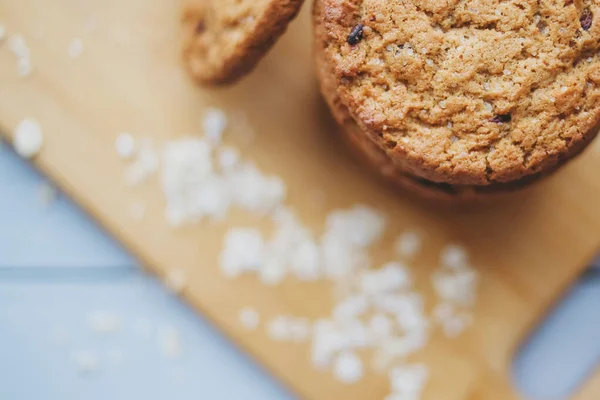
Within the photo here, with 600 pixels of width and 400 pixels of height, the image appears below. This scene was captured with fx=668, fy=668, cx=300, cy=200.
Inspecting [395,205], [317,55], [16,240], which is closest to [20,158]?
[16,240]

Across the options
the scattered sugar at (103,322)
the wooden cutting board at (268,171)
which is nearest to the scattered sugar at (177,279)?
the wooden cutting board at (268,171)

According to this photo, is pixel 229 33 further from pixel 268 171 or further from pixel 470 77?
pixel 470 77

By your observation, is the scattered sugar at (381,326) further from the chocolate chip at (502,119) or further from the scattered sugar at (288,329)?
the chocolate chip at (502,119)

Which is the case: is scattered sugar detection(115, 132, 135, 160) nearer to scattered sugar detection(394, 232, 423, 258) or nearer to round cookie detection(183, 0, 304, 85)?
round cookie detection(183, 0, 304, 85)

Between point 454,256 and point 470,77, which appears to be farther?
point 454,256

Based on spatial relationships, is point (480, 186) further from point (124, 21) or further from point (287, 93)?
point (124, 21)

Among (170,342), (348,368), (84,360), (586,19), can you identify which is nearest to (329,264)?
(348,368)

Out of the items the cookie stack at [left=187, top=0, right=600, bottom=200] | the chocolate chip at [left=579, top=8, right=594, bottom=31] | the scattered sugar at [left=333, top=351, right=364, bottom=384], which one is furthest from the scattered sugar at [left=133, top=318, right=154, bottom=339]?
the chocolate chip at [left=579, top=8, right=594, bottom=31]
